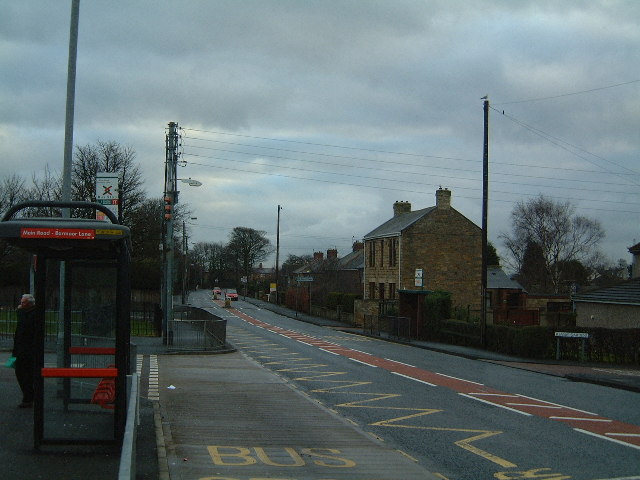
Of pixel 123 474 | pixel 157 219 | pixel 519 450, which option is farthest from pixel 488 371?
pixel 157 219

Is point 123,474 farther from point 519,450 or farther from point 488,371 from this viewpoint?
point 488,371

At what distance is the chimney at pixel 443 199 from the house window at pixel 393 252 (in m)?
4.20

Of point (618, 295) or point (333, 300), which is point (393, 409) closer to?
point (618, 295)

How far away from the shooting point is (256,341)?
31422 millimetres

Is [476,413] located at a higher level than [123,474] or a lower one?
lower

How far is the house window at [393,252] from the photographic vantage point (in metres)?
52.0

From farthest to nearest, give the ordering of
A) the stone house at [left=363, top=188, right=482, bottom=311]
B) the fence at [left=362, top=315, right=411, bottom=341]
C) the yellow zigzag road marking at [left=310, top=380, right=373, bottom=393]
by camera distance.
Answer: the stone house at [left=363, top=188, right=482, bottom=311] → the fence at [left=362, top=315, right=411, bottom=341] → the yellow zigzag road marking at [left=310, top=380, right=373, bottom=393]

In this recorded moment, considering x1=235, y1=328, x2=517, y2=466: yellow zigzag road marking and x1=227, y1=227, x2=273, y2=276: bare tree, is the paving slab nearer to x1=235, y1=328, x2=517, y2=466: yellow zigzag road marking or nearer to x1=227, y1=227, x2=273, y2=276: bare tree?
x1=235, y1=328, x2=517, y2=466: yellow zigzag road marking

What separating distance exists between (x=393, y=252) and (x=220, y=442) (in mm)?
44063

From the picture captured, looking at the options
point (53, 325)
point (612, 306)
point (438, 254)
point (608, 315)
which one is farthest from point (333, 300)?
point (53, 325)

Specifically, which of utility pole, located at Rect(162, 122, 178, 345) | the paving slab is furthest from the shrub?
the paving slab

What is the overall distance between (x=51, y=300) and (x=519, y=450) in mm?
7438

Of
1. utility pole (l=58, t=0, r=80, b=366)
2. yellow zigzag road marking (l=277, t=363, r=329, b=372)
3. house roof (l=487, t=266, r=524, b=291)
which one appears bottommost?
yellow zigzag road marking (l=277, t=363, r=329, b=372)

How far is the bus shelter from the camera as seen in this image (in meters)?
7.30
